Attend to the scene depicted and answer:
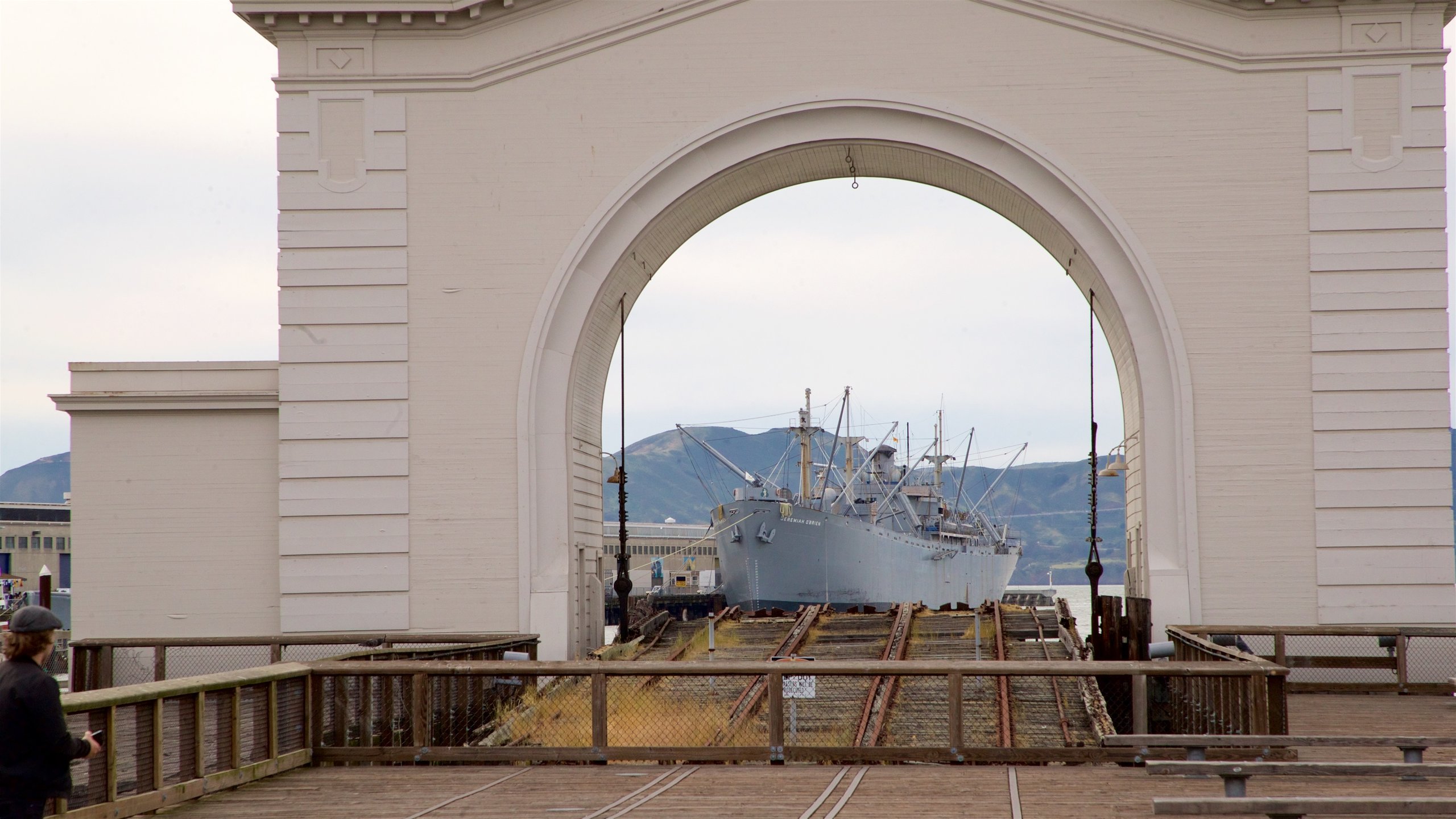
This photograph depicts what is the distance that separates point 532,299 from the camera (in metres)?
17.9

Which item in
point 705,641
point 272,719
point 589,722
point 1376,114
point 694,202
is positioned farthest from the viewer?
point 705,641

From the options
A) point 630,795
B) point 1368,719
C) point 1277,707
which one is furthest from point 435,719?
point 1368,719

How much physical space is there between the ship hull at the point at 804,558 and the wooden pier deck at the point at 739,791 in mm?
52094

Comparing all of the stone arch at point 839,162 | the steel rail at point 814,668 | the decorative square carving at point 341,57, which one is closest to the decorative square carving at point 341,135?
the decorative square carving at point 341,57

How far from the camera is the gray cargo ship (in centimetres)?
6306

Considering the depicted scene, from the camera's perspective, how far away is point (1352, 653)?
1625cm

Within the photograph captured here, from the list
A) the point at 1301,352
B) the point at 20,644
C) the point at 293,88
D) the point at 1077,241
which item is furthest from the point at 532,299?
the point at 20,644

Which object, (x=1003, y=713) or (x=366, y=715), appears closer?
(x=366, y=715)

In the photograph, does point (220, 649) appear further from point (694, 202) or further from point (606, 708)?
point (694, 202)

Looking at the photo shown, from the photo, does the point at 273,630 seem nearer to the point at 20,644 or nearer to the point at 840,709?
the point at 840,709

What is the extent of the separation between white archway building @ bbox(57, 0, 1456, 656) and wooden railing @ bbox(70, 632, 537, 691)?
0.84 m

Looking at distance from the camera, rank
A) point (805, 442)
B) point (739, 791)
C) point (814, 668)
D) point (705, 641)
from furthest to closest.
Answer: point (805, 442) < point (705, 641) < point (814, 668) < point (739, 791)

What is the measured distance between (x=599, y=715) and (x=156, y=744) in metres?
3.15

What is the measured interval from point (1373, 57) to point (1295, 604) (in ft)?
21.3
